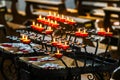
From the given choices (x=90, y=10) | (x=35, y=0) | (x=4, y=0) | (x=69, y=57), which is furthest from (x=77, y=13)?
(x=69, y=57)

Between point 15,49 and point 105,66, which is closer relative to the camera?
point 105,66

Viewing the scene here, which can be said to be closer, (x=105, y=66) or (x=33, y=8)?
(x=105, y=66)

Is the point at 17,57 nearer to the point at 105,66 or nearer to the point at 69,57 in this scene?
the point at 69,57

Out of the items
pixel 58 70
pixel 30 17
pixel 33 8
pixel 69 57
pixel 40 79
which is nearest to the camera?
pixel 58 70

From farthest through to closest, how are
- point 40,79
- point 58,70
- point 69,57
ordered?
point 69,57 < point 40,79 < point 58,70

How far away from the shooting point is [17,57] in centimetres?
333

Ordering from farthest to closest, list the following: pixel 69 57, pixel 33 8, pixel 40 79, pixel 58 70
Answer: pixel 33 8
pixel 69 57
pixel 40 79
pixel 58 70

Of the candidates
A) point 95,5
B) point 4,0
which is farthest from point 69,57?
point 4,0

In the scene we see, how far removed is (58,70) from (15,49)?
902 millimetres

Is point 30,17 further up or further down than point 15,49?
further down

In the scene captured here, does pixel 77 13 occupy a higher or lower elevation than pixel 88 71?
lower

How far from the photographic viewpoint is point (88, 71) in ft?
10.4

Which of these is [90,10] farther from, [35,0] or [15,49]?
[15,49]

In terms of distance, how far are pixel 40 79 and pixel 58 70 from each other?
0.30m
